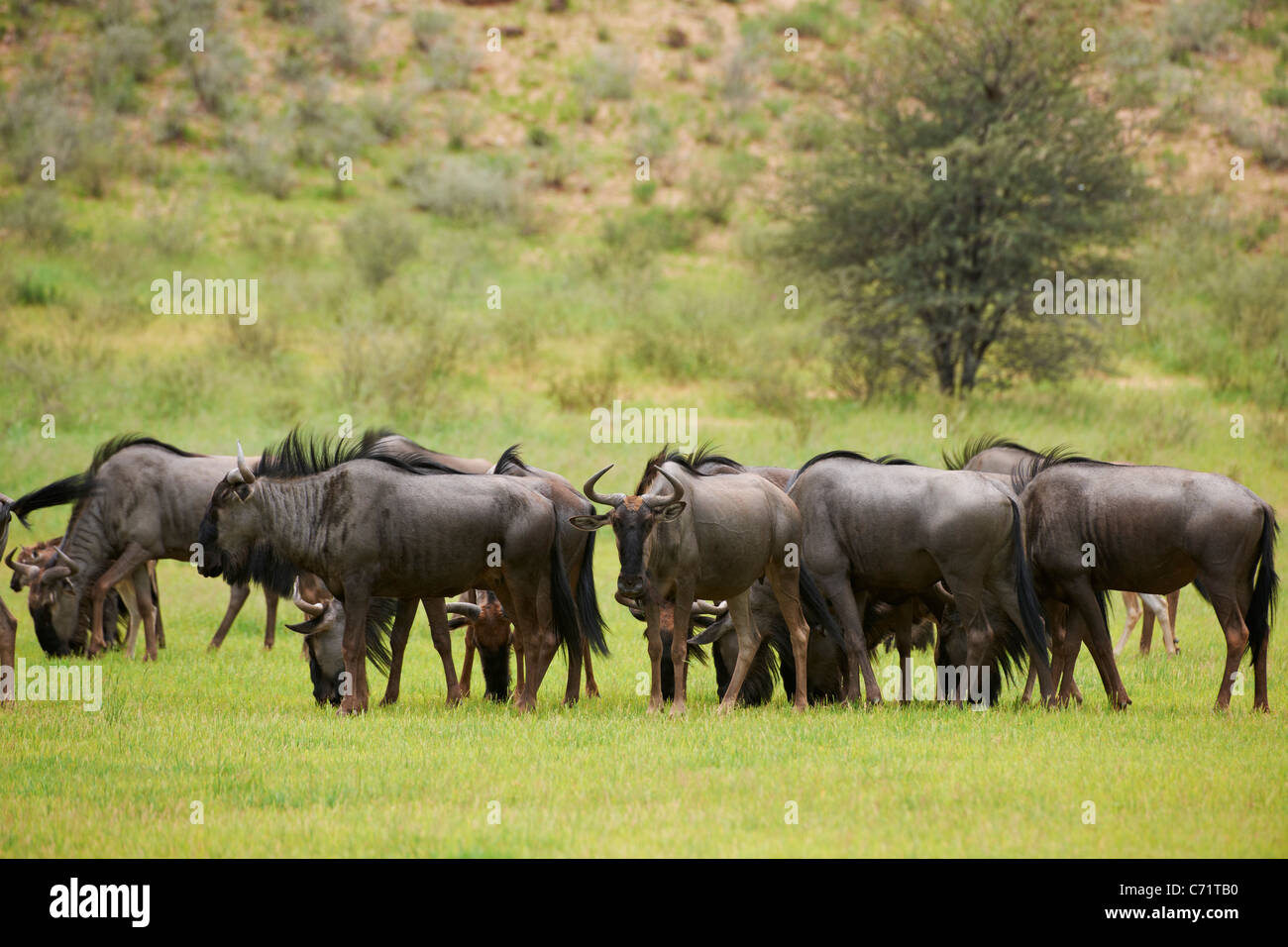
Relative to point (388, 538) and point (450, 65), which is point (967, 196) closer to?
point (388, 538)

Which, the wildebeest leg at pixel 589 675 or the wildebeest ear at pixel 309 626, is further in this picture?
the wildebeest leg at pixel 589 675

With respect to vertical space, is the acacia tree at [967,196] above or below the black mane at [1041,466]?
above

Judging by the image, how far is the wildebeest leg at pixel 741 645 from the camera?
10.8 m

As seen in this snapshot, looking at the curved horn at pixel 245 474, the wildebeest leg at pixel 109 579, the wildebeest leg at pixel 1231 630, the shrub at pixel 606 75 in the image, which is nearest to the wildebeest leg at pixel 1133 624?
the wildebeest leg at pixel 1231 630

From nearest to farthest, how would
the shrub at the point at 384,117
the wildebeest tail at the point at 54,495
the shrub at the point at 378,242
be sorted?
the wildebeest tail at the point at 54,495 → the shrub at the point at 378,242 → the shrub at the point at 384,117

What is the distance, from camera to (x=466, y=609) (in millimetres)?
11820

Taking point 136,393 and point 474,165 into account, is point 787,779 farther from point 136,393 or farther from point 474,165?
point 474,165

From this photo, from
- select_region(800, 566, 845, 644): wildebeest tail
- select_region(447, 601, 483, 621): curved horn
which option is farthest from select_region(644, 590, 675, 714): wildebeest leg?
select_region(447, 601, 483, 621): curved horn

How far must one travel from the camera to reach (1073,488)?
10969mm

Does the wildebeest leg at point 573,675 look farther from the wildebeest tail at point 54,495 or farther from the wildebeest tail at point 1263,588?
the wildebeest tail at point 1263,588

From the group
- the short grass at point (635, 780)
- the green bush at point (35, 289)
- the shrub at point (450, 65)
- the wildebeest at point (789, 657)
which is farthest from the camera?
the shrub at point (450, 65)

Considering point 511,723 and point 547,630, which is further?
point 547,630

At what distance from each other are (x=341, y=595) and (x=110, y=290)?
82.6 feet

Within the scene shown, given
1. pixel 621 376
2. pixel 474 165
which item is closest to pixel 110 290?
pixel 621 376
